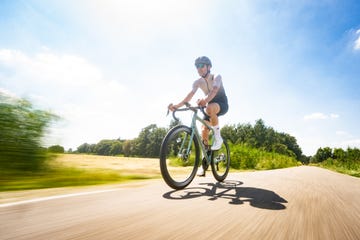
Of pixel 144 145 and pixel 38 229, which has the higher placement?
pixel 144 145

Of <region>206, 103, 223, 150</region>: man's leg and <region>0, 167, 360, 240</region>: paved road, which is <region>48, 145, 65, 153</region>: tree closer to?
<region>0, 167, 360, 240</region>: paved road

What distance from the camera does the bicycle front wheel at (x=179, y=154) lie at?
10.2 ft

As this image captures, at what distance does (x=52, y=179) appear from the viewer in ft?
10.6

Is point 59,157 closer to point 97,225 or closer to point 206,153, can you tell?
point 206,153

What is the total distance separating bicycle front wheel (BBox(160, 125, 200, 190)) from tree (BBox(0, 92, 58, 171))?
6.28ft

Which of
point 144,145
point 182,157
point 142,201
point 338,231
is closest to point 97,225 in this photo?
point 142,201

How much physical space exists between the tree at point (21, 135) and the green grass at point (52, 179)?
139mm

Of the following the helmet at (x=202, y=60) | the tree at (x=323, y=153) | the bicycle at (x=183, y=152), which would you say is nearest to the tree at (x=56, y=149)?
the bicycle at (x=183, y=152)

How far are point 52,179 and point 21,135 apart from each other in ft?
2.66

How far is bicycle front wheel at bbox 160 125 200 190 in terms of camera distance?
312cm

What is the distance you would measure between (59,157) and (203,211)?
2.92 m

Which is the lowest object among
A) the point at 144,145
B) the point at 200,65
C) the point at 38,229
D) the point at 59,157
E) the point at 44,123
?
the point at 38,229

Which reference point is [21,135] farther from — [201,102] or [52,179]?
[201,102]

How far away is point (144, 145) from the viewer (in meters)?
98.6
